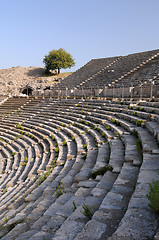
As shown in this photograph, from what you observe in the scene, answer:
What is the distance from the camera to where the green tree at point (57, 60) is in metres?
52.4

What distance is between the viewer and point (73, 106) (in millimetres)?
18344

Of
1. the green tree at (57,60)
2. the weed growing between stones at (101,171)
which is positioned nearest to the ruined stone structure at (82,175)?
the weed growing between stones at (101,171)

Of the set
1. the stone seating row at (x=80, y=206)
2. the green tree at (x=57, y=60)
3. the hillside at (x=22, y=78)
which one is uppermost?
the green tree at (x=57, y=60)

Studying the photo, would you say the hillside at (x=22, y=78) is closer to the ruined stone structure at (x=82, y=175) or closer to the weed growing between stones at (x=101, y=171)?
the ruined stone structure at (x=82, y=175)

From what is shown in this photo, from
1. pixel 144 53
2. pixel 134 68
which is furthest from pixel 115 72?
pixel 144 53

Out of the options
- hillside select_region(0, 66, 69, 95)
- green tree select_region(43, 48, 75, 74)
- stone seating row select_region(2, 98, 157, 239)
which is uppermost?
green tree select_region(43, 48, 75, 74)

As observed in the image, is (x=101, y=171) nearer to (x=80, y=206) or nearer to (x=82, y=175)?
(x=82, y=175)

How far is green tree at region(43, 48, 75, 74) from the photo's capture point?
172 ft

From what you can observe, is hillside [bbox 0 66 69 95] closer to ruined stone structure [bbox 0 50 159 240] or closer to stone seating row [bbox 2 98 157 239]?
ruined stone structure [bbox 0 50 159 240]

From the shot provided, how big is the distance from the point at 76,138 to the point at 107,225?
7.50 metres

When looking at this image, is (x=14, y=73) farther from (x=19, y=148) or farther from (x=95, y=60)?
(x=19, y=148)

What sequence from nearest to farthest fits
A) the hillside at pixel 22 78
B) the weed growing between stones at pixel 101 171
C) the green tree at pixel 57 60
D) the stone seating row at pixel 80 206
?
the stone seating row at pixel 80 206 → the weed growing between stones at pixel 101 171 → the hillside at pixel 22 78 → the green tree at pixel 57 60

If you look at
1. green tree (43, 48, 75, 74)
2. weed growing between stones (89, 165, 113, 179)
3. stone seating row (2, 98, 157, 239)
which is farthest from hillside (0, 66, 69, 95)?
weed growing between stones (89, 165, 113, 179)

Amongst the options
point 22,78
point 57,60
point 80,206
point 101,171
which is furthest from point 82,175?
point 57,60
